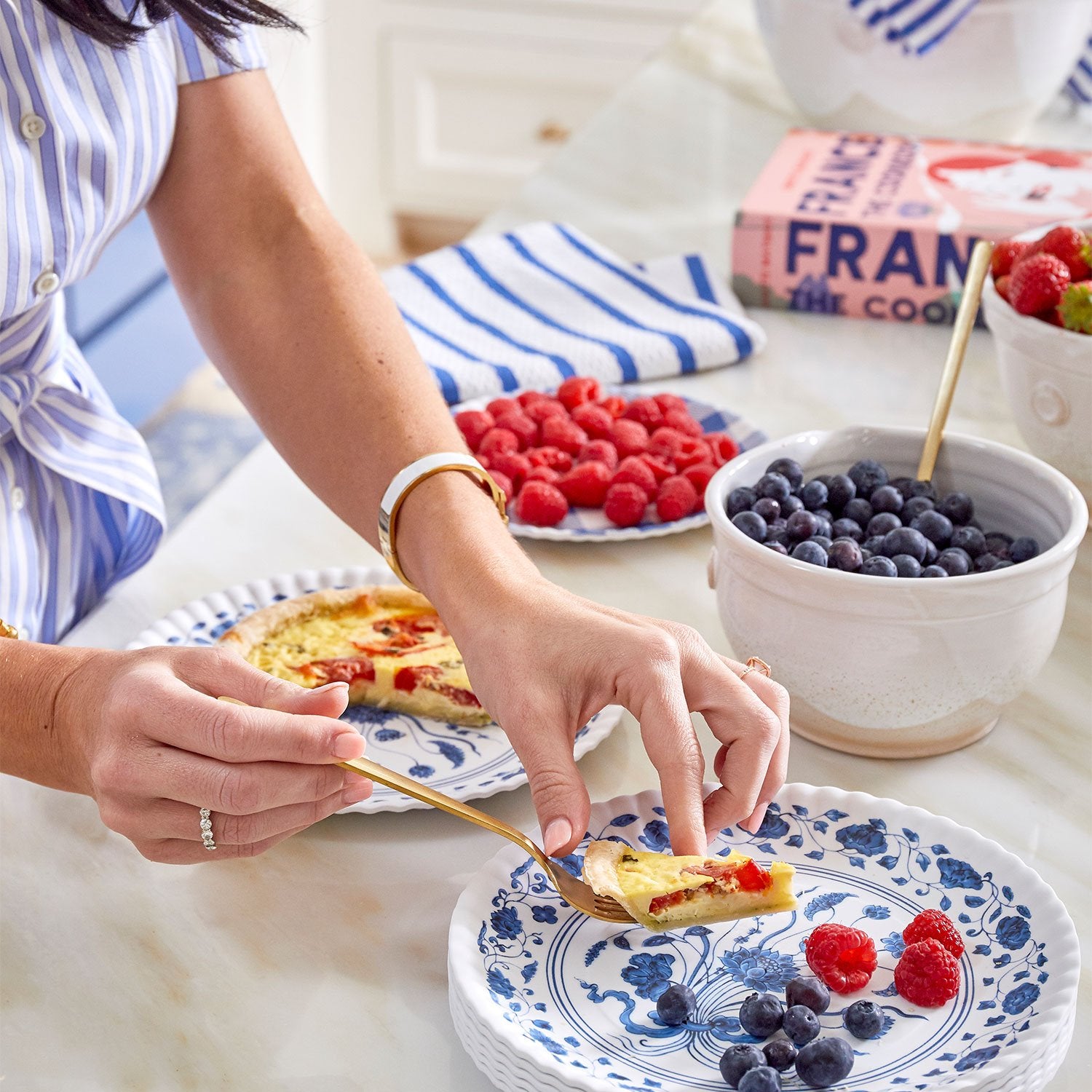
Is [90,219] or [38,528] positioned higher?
[90,219]

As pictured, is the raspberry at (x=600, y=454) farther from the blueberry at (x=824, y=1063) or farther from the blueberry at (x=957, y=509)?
the blueberry at (x=824, y=1063)

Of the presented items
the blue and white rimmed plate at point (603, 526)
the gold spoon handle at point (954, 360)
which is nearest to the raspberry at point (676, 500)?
the blue and white rimmed plate at point (603, 526)

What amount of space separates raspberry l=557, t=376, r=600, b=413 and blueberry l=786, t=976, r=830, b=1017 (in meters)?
0.73

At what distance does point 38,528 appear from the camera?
1.06 metres

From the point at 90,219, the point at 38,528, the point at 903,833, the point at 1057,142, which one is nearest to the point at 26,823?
the point at 38,528

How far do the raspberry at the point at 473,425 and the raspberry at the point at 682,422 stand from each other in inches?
6.5

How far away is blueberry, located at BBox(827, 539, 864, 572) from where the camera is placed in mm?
806

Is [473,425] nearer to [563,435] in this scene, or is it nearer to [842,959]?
[563,435]

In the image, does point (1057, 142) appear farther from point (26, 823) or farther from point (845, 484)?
point (26, 823)

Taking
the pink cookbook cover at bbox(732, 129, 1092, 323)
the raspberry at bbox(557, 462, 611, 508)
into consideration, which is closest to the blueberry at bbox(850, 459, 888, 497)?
the raspberry at bbox(557, 462, 611, 508)

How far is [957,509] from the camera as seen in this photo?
2.90ft

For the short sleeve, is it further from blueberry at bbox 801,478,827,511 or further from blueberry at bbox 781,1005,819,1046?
blueberry at bbox 781,1005,819,1046

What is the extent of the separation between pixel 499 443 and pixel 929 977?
669mm

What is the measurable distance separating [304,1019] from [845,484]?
48 cm
